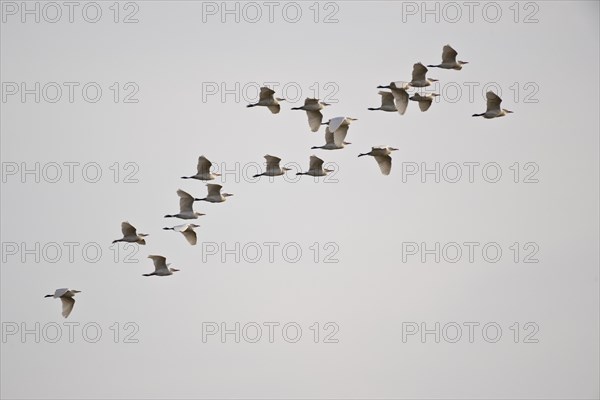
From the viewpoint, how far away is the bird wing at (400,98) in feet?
12.0

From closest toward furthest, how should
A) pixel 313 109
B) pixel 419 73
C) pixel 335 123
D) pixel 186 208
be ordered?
pixel 335 123 < pixel 419 73 < pixel 313 109 < pixel 186 208

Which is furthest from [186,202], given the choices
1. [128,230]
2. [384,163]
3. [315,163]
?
[384,163]

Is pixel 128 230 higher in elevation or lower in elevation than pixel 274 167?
lower

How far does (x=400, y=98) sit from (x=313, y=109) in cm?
36

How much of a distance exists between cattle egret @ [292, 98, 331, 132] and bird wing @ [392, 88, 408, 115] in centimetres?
28

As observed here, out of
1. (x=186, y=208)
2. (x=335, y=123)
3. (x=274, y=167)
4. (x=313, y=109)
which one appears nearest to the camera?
(x=335, y=123)

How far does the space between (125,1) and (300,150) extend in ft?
4.16

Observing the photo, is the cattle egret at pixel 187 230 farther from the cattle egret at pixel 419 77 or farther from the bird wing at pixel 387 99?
the cattle egret at pixel 419 77

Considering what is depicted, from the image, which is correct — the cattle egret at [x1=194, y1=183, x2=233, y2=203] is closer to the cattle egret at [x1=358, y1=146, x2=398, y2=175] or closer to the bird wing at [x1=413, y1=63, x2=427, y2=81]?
the cattle egret at [x1=358, y1=146, x2=398, y2=175]

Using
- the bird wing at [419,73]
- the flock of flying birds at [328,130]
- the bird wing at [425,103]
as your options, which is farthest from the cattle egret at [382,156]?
the bird wing at [419,73]

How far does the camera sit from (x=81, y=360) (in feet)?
20.0

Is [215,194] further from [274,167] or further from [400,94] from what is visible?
[400,94]

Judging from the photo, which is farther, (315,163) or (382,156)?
(315,163)

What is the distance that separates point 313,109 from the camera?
389 cm
